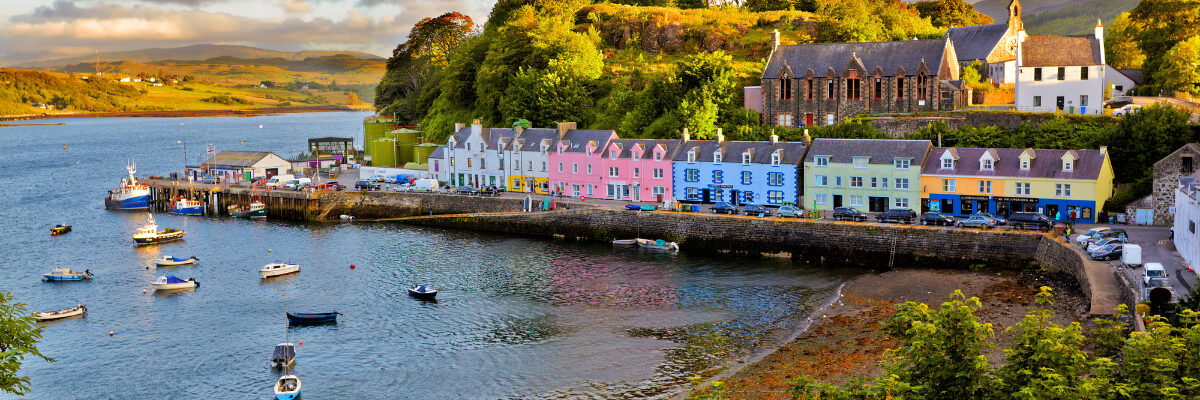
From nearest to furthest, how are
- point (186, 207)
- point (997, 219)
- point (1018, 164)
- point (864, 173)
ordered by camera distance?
point (997, 219) < point (1018, 164) < point (864, 173) < point (186, 207)

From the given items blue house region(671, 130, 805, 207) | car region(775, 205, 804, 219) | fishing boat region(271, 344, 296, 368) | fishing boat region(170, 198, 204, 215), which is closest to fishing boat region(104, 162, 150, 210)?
fishing boat region(170, 198, 204, 215)

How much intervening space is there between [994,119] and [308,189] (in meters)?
56.1

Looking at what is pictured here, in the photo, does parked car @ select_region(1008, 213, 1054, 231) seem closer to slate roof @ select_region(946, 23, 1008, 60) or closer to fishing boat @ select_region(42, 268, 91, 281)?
slate roof @ select_region(946, 23, 1008, 60)

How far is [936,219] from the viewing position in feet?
187

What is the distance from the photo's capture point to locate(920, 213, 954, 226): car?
186 ft

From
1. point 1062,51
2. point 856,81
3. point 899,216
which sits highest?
point 1062,51

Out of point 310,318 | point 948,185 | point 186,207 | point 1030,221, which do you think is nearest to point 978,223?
point 1030,221

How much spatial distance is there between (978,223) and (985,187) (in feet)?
16.6

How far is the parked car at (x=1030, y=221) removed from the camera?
2157 inches

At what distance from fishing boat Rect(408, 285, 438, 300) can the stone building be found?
134 feet

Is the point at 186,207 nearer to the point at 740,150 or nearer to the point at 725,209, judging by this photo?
the point at 740,150

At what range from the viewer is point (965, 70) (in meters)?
78.2

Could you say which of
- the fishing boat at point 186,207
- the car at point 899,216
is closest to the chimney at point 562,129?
the car at point 899,216

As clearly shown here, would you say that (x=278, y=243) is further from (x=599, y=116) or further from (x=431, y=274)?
(x=599, y=116)
